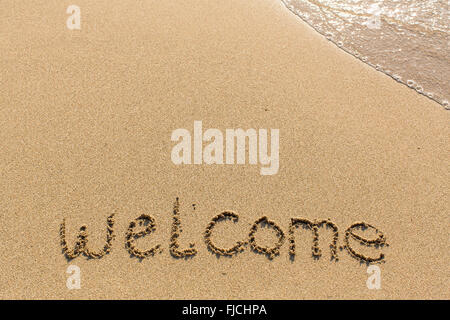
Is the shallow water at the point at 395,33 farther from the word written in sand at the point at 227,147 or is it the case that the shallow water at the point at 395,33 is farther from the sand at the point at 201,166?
the word written in sand at the point at 227,147

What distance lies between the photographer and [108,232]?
6.93ft

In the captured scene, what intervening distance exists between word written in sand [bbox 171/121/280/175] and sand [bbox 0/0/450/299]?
0.06 meters

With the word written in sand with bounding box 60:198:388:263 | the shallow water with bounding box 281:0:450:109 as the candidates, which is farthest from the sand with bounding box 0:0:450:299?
the shallow water with bounding box 281:0:450:109

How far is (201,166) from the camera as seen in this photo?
2404mm

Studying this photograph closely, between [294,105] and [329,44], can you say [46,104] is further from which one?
[329,44]

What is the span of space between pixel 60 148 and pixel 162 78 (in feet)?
3.12

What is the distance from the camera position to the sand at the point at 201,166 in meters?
2.00

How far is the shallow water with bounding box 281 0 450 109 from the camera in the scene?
318 cm

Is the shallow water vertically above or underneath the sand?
above

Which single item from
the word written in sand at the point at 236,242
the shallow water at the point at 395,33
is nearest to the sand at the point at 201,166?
the word written in sand at the point at 236,242

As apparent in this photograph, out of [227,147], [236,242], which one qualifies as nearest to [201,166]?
[227,147]

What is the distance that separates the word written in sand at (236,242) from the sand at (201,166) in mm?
24

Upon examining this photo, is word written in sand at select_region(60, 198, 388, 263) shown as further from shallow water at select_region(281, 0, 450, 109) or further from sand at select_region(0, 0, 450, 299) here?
shallow water at select_region(281, 0, 450, 109)

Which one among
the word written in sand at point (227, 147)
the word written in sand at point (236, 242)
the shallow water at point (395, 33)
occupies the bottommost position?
the word written in sand at point (236, 242)
